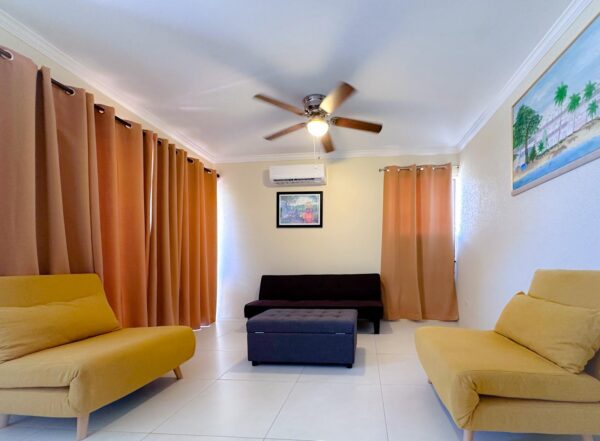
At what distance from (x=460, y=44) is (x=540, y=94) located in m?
0.67

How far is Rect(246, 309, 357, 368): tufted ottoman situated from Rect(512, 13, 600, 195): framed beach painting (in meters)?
1.82

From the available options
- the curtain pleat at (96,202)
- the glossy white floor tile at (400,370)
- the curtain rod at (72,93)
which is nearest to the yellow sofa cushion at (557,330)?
the glossy white floor tile at (400,370)

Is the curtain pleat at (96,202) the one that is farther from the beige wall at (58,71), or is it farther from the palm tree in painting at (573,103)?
the palm tree in painting at (573,103)

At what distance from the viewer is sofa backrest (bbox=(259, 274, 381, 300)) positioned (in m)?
4.39

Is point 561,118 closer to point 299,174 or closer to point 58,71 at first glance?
point 299,174

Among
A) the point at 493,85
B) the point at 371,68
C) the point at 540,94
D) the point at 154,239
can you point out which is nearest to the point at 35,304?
the point at 154,239

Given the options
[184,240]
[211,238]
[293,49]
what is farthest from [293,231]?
[293,49]

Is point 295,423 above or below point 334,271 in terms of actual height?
below

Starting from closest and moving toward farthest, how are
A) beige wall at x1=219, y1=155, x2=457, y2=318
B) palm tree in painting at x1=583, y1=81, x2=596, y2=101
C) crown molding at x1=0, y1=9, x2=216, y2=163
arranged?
palm tree in painting at x1=583, y1=81, x2=596, y2=101 < crown molding at x1=0, y1=9, x2=216, y2=163 < beige wall at x1=219, y1=155, x2=457, y2=318

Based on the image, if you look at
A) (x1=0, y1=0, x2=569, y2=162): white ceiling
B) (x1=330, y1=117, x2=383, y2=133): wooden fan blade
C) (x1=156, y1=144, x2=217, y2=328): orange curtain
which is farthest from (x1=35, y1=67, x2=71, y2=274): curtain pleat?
(x1=330, y1=117, x2=383, y2=133): wooden fan blade

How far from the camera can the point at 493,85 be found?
290 centimetres

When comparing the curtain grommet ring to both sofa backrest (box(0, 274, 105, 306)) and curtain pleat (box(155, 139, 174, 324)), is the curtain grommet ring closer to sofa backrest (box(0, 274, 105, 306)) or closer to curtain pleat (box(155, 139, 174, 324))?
sofa backrest (box(0, 274, 105, 306))

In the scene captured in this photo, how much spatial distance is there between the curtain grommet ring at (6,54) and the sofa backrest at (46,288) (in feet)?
4.34

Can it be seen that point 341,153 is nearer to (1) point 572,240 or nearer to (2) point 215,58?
(2) point 215,58
